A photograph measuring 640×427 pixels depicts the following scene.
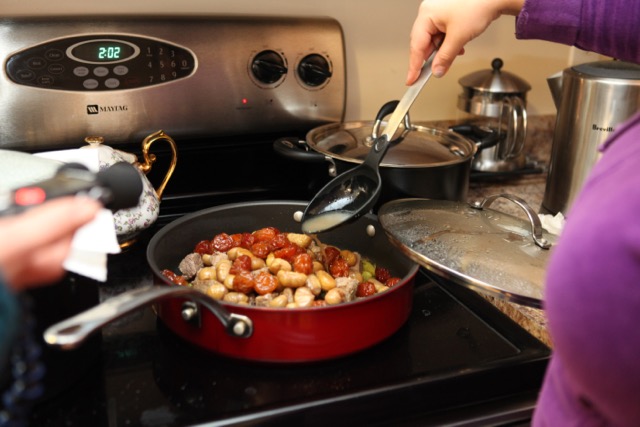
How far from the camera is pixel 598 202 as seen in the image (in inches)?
14.6

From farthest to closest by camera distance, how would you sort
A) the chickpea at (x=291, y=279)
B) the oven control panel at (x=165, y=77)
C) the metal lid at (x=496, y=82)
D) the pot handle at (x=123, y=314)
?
the metal lid at (x=496, y=82) → the oven control panel at (x=165, y=77) → the chickpea at (x=291, y=279) → the pot handle at (x=123, y=314)

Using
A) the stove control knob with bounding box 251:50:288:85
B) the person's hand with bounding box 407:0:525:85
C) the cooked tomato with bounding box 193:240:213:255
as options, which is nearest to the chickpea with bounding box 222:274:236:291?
the cooked tomato with bounding box 193:240:213:255

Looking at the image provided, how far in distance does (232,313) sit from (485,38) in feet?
3.10

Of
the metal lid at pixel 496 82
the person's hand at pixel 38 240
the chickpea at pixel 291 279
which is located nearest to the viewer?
the person's hand at pixel 38 240

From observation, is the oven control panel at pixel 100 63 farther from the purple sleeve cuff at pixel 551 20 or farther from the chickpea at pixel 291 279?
the purple sleeve cuff at pixel 551 20

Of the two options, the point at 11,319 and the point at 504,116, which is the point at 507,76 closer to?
the point at 504,116

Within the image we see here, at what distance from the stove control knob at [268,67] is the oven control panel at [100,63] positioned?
11cm

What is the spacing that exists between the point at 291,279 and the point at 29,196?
0.43m

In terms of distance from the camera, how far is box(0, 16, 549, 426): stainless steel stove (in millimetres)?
633

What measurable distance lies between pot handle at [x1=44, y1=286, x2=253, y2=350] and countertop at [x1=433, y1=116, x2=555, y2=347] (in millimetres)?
365

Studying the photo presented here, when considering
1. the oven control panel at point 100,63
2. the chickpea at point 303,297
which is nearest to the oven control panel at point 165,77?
the oven control panel at point 100,63

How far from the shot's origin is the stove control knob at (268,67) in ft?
3.56

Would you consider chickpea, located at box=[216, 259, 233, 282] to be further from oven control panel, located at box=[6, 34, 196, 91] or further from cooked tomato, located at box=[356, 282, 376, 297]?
oven control panel, located at box=[6, 34, 196, 91]

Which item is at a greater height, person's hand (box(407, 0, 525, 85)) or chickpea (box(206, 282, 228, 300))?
person's hand (box(407, 0, 525, 85))
